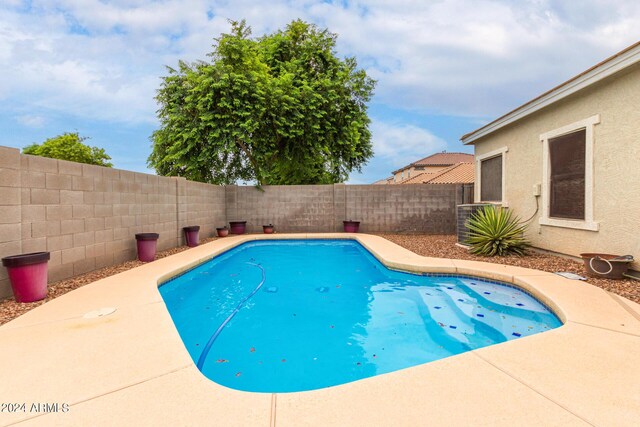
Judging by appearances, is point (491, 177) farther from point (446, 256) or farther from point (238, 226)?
point (238, 226)

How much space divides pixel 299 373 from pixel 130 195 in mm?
5427

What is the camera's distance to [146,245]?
5973mm

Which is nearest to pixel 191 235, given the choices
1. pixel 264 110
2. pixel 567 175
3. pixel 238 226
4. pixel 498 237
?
pixel 238 226

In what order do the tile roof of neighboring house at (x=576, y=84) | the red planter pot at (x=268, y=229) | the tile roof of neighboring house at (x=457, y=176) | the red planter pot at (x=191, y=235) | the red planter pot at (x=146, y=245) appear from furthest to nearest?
the tile roof of neighboring house at (x=457, y=176)
the red planter pot at (x=268, y=229)
the red planter pot at (x=191, y=235)
the red planter pot at (x=146, y=245)
the tile roof of neighboring house at (x=576, y=84)

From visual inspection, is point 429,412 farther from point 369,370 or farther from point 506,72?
point 506,72

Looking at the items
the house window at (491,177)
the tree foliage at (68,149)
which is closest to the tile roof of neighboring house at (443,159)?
the house window at (491,177)

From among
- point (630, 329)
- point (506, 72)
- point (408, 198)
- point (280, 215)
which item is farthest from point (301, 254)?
point (506, 72)

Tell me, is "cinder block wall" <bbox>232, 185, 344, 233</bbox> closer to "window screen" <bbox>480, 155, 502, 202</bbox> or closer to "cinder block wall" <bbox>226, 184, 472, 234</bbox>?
"cinder block wall" <bbox>226, 184, 472, 234</bbox>

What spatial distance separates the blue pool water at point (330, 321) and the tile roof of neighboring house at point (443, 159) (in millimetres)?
29998

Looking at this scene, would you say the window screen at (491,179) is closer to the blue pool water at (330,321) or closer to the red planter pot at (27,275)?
the blue pool water at (330,321)

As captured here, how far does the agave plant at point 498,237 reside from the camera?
642 centimetres

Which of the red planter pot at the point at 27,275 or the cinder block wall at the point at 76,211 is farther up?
the cinder block wall at the point at 76,211

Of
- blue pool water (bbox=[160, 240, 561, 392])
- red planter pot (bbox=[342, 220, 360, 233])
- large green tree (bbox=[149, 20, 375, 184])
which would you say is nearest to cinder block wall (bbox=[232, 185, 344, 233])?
red planter pot (bbox=[342, 220, 360, 233])

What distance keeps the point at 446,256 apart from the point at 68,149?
107 feet
